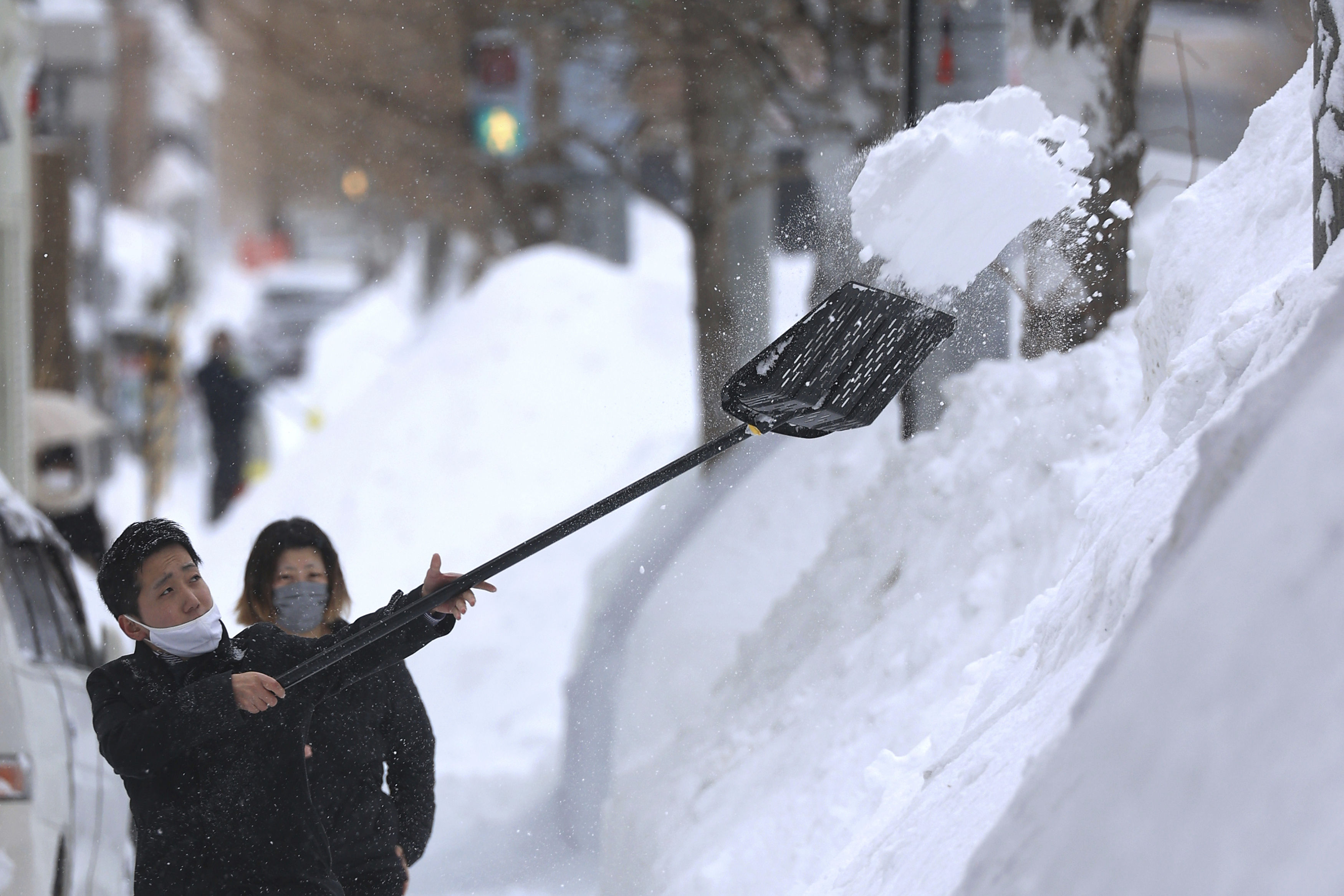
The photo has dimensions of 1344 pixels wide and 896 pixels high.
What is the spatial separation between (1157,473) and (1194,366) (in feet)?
1.10

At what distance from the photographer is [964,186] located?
12.4 ft

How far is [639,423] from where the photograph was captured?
30.0 feet

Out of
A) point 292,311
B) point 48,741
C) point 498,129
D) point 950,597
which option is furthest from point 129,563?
point 292,311

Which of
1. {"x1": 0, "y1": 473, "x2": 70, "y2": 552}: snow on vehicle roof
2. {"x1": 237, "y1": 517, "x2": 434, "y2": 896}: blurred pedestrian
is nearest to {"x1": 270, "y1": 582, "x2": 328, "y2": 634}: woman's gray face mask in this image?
{"x1": 237, "y1": 517, "x2": 434, "y2": 896}: blurred pedestrian

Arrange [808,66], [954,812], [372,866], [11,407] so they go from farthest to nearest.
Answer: [808,66] → [11,407] → [372,866] → [954,812]

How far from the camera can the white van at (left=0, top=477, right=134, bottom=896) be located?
372 centimetres

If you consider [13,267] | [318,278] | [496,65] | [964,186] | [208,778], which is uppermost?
[496,65]

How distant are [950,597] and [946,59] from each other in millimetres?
2107

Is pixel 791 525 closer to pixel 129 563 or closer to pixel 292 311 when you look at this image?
pixel 129 563

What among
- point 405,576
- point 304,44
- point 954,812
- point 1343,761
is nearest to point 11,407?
point 405,576

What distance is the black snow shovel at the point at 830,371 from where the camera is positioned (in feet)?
10.6

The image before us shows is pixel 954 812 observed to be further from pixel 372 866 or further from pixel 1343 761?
pixel 372 866

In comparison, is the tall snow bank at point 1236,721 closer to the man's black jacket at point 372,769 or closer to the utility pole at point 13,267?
the man's black jacket at point 372,769

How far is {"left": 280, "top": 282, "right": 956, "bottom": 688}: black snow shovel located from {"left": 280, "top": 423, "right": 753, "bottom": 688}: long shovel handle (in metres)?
0.01
